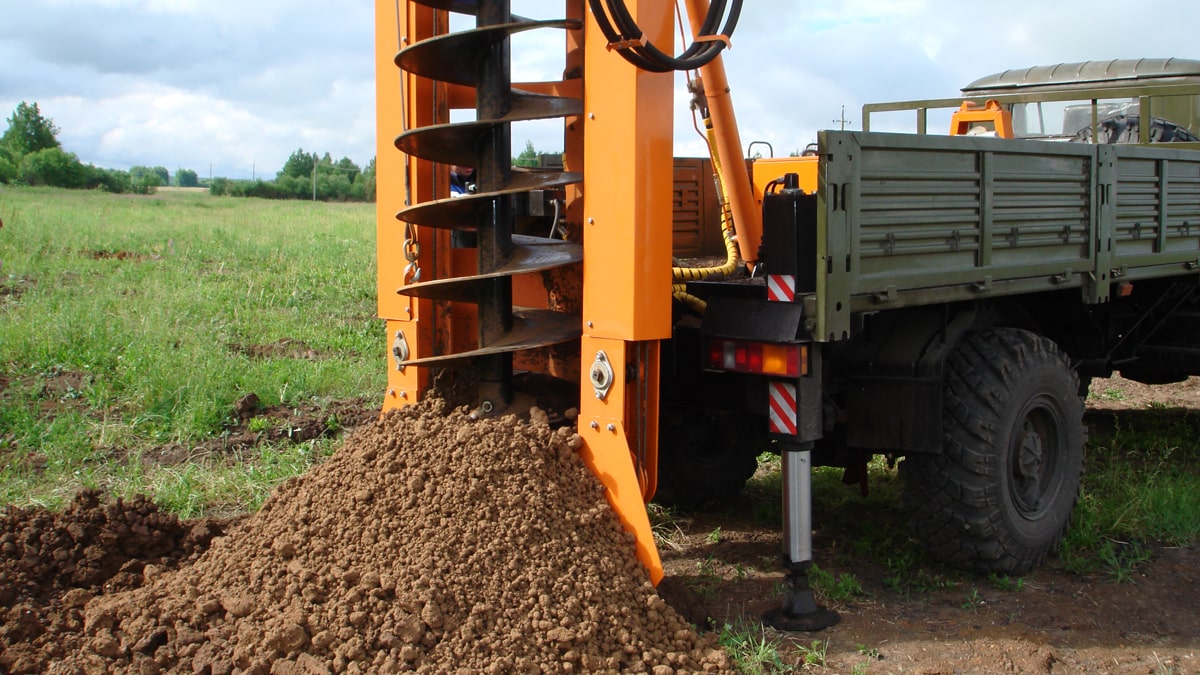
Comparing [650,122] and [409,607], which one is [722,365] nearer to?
[650,122]

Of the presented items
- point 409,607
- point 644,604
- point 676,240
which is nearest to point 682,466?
point 676,240

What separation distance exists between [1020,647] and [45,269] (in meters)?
10.5

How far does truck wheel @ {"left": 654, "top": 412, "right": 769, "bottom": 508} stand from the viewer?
5.10m

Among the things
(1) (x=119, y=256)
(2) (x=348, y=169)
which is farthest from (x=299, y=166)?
(1) (x=119, y=256)

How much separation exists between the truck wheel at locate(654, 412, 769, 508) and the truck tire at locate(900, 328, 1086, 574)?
0.99 m

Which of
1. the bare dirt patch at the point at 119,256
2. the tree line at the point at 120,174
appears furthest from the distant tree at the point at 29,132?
the bare dirt patch at the point at 119,256

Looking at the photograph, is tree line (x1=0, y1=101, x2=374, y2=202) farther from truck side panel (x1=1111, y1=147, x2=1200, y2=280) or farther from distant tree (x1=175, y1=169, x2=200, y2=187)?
truck side panel (x1=1111, y1=147, x2=1200, y2=280)

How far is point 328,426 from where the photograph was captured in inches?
255

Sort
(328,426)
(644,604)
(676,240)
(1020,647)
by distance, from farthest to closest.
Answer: (328,426) < (676,240) < (1020,647) < (644,604)

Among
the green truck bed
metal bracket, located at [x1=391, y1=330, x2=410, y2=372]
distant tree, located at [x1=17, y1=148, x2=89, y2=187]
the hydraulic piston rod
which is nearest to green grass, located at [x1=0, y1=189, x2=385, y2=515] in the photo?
metal bracket, located at [x1=391, y1=330, x2=410, y2=372]

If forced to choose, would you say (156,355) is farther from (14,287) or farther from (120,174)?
(120,174)

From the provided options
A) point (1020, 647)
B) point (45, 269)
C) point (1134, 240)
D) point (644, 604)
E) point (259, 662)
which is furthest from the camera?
point (45, 269)

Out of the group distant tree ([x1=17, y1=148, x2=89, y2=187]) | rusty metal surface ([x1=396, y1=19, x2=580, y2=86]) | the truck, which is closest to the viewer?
the truck

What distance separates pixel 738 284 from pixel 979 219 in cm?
98
